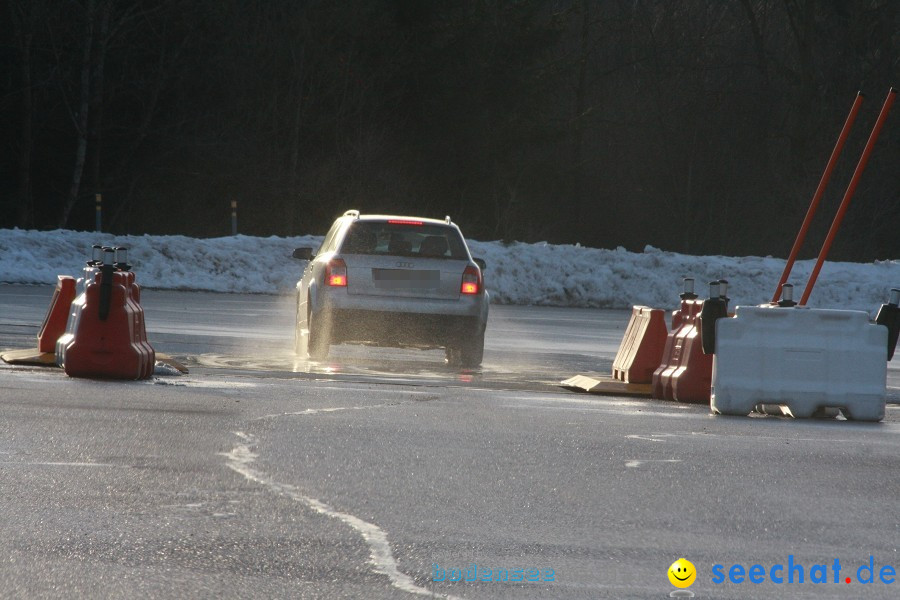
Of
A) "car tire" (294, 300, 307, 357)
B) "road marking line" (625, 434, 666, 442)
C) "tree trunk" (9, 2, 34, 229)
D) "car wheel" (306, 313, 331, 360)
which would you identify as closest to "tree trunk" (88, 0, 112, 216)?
"tree trunk" (9, 2, 34, 229)

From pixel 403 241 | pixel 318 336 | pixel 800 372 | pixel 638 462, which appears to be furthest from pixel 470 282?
pixel 638 462

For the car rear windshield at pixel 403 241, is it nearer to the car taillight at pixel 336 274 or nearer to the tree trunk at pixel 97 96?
the car taillight at pixel 336 274

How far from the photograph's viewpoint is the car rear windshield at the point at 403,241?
14766 millimetres

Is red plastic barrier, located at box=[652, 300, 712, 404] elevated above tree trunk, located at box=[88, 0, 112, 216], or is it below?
below

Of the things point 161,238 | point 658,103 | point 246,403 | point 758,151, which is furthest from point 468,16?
point 246,403

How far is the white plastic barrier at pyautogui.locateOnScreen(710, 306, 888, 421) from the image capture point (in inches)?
433

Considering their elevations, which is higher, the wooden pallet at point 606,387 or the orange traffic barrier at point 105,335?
the orange traffic barrier at point 105,335

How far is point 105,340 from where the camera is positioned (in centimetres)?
1193

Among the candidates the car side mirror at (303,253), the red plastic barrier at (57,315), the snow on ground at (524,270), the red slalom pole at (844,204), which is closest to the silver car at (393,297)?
the car side mirror at (303,253)

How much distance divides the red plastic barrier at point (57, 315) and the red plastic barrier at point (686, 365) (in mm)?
4973

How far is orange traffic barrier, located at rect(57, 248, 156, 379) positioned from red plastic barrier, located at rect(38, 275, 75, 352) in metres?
1.06

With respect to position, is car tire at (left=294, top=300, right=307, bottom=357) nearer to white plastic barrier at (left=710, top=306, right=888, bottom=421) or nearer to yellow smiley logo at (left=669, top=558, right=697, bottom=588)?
white plastic barrier at (left=710, top=306, right=888, bottom=421)

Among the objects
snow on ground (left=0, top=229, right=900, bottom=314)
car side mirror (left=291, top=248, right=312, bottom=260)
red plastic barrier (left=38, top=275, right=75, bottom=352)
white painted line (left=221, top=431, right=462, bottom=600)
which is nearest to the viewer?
white painted line (left=221, top=431, right=462, bottom=600)

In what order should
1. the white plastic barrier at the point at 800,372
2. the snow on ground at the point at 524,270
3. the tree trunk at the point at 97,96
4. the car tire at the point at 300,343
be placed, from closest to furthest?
the white plastic barrier at the point at 800,372, the car tire at the point at 300,343, the snow on ground at the point at 524,270, the tree trunk at the point at 97,96
